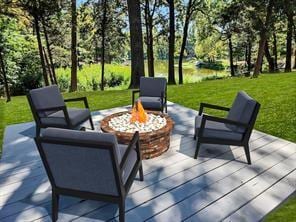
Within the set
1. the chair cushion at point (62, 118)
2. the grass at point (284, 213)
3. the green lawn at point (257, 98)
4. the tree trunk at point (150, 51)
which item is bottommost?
the grass at point (284, 213)

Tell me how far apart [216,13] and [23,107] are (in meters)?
12.2

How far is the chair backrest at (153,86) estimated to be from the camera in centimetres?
590

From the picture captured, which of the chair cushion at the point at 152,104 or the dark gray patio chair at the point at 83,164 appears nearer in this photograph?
the dark gray patio chair at the point at 83,164

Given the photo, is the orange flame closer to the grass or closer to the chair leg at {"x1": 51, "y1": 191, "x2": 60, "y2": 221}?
the chair leg at {"x1": 51, "y1": 191, "x2": 60, "y2": 221}

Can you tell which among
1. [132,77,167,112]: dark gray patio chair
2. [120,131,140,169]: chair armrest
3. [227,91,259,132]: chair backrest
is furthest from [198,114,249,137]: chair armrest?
[132,77,167,112]: dark gray patio chair

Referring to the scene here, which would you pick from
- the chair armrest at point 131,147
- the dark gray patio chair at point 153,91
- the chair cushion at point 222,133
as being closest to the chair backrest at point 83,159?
the chair armrest at point 131,147

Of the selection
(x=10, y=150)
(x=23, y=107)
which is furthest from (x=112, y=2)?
(x=10, y=150)

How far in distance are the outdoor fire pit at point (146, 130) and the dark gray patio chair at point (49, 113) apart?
58cm

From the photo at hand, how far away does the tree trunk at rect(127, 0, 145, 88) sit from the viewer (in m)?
9.22

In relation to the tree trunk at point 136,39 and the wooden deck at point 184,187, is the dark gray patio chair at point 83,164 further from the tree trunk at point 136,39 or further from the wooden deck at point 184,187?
the tree trunk at point 136,39

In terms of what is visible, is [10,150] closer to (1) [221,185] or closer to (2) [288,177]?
(1) [221,185]

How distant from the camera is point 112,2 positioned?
1388cm

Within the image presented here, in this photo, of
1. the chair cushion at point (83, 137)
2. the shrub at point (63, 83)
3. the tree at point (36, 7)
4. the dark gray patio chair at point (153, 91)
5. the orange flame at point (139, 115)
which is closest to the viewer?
the chair cushion at point (83, 137)

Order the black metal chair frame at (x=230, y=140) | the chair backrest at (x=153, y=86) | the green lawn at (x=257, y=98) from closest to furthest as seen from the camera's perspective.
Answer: the black metal chair frame at (x=230, y=140), the green lawn at (x=257, y=98), the chair backrest at (x=153, y=86)
